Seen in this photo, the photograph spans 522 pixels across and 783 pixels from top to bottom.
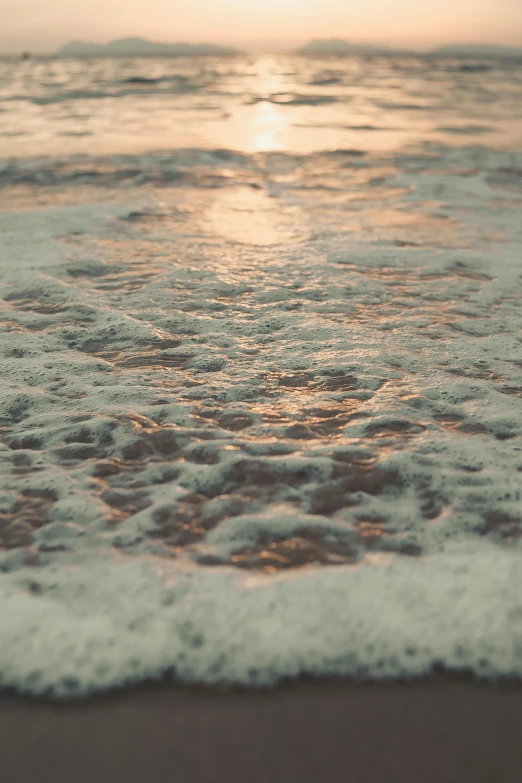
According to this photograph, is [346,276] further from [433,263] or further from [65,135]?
[65,135]

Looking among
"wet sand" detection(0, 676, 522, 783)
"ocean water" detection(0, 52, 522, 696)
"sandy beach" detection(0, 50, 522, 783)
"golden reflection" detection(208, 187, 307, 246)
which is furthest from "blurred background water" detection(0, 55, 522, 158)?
"wet sand" detection(0, 676, 522, 783)

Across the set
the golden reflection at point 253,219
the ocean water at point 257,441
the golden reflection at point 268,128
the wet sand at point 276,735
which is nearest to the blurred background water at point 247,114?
the golden reflection at point 268,128

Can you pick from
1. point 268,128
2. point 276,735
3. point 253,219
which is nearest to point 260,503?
point 276,735

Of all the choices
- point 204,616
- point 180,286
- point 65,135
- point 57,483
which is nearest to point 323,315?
point 180,286

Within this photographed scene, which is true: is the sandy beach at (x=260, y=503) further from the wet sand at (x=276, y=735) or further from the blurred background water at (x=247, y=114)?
the blurred background water at (x=247, y=114)

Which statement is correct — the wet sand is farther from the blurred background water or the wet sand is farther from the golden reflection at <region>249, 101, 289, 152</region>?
the golden reflection at <region>249, 101, 289, 152</region>

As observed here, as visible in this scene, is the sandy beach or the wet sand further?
the sandy beach

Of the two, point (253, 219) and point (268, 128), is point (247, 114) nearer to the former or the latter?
point (268, 128)
